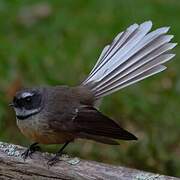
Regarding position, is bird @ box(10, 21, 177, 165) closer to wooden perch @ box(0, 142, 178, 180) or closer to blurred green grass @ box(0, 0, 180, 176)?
wooden perch @ box(0, 142, 178, 180)

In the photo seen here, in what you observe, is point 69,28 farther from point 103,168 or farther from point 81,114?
point 103,168

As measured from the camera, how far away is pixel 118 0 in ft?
28.1

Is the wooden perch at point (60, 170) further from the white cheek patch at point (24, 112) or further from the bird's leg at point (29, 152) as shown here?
the white cheek patch at point (24, 112)

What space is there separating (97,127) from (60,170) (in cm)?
44

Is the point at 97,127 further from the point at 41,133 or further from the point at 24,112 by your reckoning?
the point at 24,112

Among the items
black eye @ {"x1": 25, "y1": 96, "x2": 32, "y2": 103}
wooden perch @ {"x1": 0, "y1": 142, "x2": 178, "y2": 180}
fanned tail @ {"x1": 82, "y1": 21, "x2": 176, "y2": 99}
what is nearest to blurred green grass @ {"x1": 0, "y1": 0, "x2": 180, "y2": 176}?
fanned tail @ {"x1": 82, "y1": 21, "x2": 176, "y2": 99}

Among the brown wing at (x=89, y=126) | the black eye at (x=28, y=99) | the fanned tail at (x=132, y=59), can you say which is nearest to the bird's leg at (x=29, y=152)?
the brown wing at (x=89, y=126)

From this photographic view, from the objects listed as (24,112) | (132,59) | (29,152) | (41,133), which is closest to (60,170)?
(29,152)

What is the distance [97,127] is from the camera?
14.9ft

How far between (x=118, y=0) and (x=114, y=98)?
2.08 m

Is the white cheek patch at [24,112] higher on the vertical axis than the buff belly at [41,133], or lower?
higher

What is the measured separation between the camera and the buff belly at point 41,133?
14.9 ft

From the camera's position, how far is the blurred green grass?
6289mm

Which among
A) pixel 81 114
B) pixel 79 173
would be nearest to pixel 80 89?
pixel 81 114
